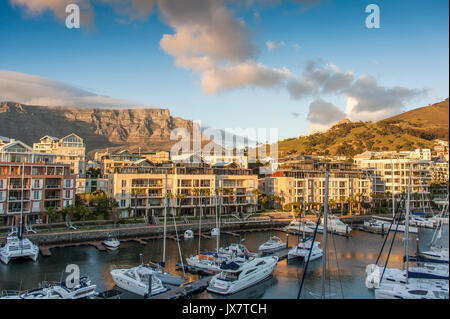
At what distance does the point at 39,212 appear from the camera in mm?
42438

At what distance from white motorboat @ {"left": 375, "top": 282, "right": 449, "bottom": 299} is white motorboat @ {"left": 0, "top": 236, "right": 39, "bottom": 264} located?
28520 mm

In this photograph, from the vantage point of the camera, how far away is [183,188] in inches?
2164

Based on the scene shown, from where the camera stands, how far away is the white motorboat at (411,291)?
18.5 meters

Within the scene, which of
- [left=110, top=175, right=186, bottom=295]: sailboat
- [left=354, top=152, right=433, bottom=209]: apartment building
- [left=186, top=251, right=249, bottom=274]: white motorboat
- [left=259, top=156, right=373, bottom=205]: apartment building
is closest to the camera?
[left=110, top=175, right=186, bottom=295]: sailboat

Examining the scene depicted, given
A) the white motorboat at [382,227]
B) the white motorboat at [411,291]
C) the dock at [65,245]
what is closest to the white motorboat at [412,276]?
the white motorboat at [411,291]

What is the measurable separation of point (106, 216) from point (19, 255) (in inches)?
682

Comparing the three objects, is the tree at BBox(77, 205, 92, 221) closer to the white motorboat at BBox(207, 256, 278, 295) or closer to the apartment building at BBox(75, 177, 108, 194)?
the apartment building at BBox(75, 177, 108, 194)

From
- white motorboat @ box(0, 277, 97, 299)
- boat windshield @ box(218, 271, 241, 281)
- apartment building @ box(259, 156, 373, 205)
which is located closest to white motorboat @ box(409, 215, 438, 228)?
apartment building @ box(259, 156, 373, 205)

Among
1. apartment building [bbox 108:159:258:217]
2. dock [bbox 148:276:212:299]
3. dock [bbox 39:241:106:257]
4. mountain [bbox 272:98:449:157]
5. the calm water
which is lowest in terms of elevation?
the calm water

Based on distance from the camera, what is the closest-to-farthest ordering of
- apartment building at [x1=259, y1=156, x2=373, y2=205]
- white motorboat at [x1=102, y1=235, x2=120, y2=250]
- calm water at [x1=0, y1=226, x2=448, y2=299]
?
calm water at [x1=0, y1=226, x2=448, y2=299], white motorboat at [x1=102, y1=235, x2=120, y2=250], apartment building at [x1=259, y1=156, x2=373, y2=205]

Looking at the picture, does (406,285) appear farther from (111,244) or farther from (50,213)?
(50,213)

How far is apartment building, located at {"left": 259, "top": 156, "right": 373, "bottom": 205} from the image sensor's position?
213 feet

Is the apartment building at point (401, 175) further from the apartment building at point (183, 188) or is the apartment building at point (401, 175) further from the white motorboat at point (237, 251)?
the white motorboat at point (237, 251)

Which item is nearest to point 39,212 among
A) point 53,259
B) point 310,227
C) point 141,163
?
point 53,259
